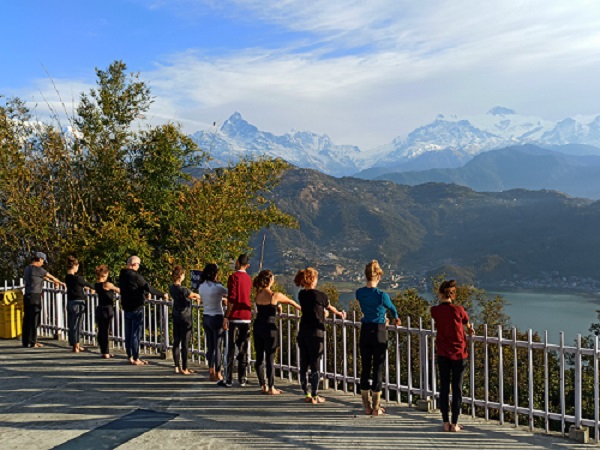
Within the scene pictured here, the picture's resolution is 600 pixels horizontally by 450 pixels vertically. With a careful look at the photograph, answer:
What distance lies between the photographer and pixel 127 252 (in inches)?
658

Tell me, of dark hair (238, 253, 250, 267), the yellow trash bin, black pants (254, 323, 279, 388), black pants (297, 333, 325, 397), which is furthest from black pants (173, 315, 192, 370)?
the yellow trash bin

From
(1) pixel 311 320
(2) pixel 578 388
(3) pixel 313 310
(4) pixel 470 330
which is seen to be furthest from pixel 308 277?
(2) pixel 578 388

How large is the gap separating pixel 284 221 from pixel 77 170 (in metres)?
6.73

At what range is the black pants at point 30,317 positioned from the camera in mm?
11156

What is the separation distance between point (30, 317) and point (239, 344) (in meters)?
5.16

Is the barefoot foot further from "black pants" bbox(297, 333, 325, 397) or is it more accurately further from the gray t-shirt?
the gray t-shirt

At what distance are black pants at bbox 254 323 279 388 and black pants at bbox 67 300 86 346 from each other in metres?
4.37

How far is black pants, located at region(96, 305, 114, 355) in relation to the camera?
10266mm

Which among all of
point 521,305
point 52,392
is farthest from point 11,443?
point 521,305

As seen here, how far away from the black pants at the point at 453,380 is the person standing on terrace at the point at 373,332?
0.77 metres

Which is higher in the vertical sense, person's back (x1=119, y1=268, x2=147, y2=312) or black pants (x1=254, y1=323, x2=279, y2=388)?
person's back (x1=119, y1=268, x2=147, y2=312)

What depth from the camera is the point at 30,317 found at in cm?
1132

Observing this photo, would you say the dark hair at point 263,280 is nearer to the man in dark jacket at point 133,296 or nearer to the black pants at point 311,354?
the black pants at point 311,354

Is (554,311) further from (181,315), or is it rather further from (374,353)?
(374,353)
